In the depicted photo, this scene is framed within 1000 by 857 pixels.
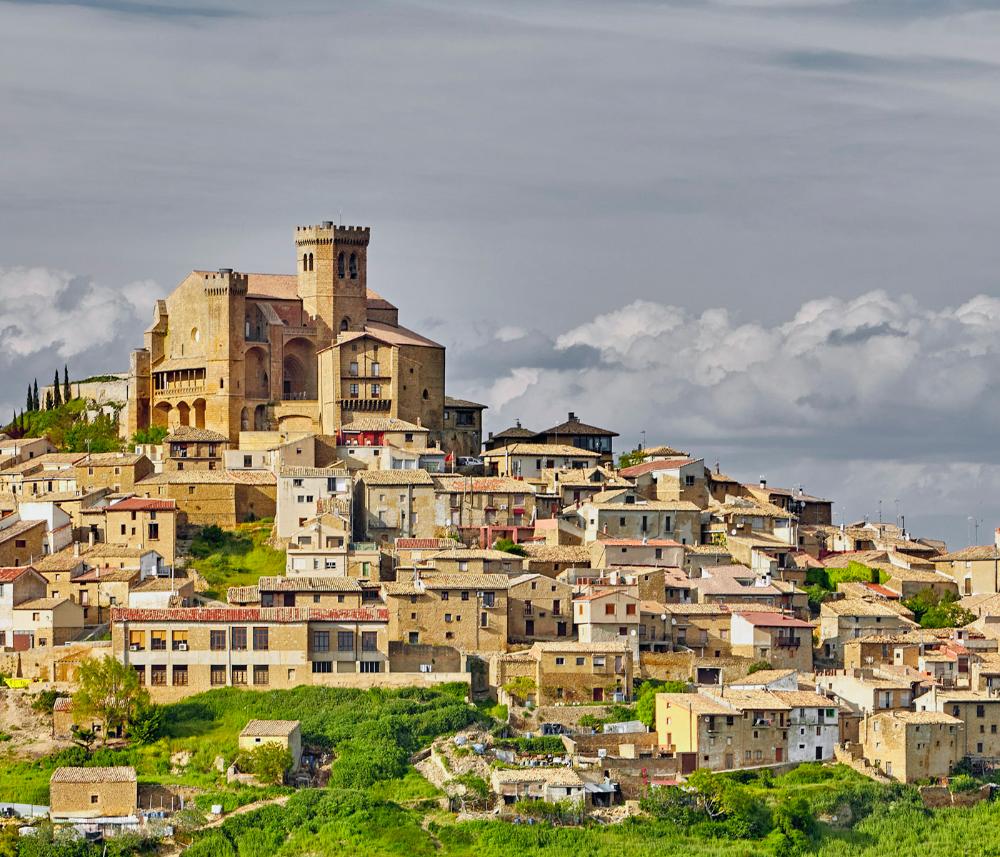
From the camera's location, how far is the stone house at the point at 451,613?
82.9 m

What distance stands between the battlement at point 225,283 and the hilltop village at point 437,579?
0.16 metres

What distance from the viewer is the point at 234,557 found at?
93.4 metres

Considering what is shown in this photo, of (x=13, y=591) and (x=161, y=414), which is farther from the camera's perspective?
(x=161, y=414)

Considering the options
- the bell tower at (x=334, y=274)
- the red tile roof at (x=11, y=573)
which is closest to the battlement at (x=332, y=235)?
the bell tower at (x=334, y=274)

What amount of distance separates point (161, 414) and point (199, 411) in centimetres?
277

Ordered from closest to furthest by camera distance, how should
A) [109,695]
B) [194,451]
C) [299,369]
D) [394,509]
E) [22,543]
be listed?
[109,695], [22,543], [394,509], [194,451], [299,369]

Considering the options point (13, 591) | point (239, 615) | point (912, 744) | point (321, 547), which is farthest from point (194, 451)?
point (912, 744)

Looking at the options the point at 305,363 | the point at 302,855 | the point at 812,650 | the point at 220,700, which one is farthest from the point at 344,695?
the point at 305,363

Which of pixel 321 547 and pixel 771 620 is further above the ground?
pixel 321 547

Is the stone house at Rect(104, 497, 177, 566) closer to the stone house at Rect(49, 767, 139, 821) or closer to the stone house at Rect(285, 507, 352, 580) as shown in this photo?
the stone house at Rect(285, 507, 352, 580)

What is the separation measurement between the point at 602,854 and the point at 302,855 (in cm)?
854

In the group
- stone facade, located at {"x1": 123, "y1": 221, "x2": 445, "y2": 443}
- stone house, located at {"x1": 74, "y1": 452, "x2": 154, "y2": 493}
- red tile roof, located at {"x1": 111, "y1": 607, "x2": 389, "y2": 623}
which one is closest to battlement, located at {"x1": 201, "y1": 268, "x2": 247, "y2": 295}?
stone facade, located at {"x1": 123, "y1": 221, "x2": 445, "y2": 443}

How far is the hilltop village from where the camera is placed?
258 feet

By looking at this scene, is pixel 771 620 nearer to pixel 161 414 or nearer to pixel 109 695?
pixel 109 695
